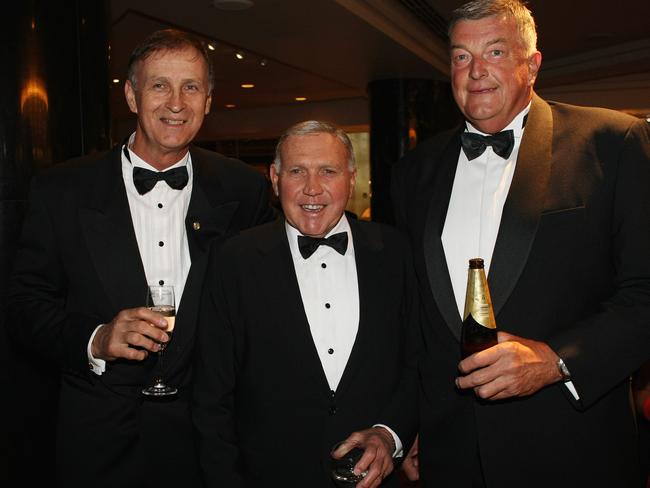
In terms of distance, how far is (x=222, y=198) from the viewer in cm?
277

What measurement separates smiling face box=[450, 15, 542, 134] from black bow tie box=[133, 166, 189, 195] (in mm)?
1083

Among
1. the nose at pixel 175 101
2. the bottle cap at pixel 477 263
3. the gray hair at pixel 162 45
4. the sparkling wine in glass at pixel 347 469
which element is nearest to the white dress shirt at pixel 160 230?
the nose at pixel 175 101

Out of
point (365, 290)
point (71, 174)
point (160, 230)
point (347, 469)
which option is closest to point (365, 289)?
point (365, 290)

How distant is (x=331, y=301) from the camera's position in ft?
7.83

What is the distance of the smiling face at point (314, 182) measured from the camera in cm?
241

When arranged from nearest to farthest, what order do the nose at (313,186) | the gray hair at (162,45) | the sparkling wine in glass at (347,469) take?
the sparkling wine in glass at (347,469) → the nose at (313,186) → the gray hair at (162,45)

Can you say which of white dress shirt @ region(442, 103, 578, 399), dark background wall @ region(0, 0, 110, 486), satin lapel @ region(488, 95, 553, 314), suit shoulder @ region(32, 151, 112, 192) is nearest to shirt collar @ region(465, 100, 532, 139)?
white dress shirt @ region(442, 103, 578, 399)

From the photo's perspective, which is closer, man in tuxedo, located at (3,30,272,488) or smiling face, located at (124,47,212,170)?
man in tuxedo, located at (3,30,272,488)

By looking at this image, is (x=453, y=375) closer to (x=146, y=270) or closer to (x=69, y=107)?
(x=146, y=270)

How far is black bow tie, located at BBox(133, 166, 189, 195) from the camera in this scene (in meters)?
2.59

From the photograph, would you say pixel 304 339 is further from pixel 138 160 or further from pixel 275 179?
pixel 138 160

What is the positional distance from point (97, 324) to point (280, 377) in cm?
68

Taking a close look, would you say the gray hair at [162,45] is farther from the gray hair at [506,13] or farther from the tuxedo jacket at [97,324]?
the gray hair at [506,13]

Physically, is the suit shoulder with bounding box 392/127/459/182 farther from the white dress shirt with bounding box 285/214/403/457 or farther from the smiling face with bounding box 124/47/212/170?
the smiling face with bounding box 124/47/212/170
